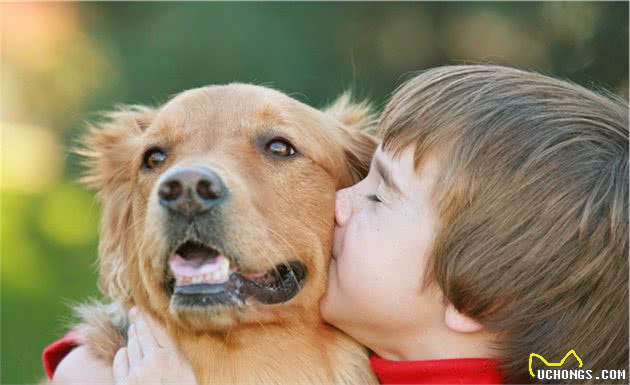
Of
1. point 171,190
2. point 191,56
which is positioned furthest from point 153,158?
point 191,56

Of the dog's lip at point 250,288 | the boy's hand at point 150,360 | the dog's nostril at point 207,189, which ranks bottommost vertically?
the boy's hand at point 150,360

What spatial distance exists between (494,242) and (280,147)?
97cm

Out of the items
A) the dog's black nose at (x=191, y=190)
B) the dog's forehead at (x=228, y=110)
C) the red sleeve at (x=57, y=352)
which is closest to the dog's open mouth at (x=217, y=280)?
the dog's black nose at (x=191, y=190)

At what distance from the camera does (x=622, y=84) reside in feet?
26.6

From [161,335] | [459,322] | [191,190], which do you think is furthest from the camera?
[161,335]

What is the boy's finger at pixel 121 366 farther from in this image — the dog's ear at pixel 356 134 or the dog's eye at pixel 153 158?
the dog's ear at pixel 356 134

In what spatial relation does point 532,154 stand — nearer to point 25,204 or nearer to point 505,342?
point 505,342

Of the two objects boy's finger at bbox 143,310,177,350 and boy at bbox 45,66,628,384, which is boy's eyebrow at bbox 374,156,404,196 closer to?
boy at bbox 45,66,628,384

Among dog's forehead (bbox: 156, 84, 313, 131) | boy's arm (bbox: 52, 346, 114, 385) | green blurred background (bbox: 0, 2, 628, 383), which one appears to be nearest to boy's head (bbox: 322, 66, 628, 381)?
dog's forehead (bbox: 156, 84, 313, 131)

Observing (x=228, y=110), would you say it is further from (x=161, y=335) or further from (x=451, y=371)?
(x=451, y=371)

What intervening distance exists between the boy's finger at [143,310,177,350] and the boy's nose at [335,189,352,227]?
83 centimetres

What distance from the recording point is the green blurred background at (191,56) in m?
9.15

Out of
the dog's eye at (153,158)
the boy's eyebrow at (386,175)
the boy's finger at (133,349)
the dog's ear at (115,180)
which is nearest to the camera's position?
the boy's eyebrow at (386,175)

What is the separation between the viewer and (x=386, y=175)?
3.65 metres
